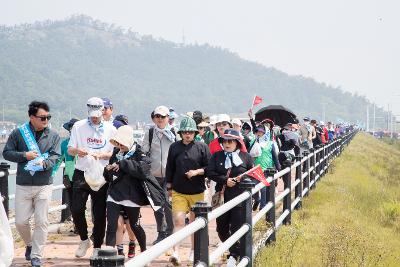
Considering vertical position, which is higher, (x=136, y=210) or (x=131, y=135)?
(x=131, y=135)

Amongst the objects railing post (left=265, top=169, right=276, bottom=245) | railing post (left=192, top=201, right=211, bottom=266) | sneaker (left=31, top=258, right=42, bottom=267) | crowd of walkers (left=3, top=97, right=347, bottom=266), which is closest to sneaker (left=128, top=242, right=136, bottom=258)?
crowd of walkers (left=3, top=97, right=347, bottom=266)

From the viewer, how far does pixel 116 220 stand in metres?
7.35

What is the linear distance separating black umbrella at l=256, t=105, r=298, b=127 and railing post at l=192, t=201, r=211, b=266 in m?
13.1

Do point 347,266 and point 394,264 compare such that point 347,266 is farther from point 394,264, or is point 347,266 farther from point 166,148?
point 166,148

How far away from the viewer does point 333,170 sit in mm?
22844

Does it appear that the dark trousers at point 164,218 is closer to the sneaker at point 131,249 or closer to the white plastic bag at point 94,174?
the sneaker at point 131,249

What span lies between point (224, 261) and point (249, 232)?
42.9 inches

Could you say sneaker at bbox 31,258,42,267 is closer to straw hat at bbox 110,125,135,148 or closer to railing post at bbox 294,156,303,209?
straw hat at bbox 110,125,135,148

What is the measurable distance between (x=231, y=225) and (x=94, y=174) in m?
1.51

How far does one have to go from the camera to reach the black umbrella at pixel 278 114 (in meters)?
17.9

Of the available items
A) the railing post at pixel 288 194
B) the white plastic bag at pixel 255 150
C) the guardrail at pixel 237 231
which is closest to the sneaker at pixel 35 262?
the guardrail at pixel 237 231

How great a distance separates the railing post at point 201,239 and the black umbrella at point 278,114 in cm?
1308

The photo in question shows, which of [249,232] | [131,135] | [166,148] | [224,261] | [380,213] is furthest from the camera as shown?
[380,213]

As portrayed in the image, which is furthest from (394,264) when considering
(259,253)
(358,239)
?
(259,253)
